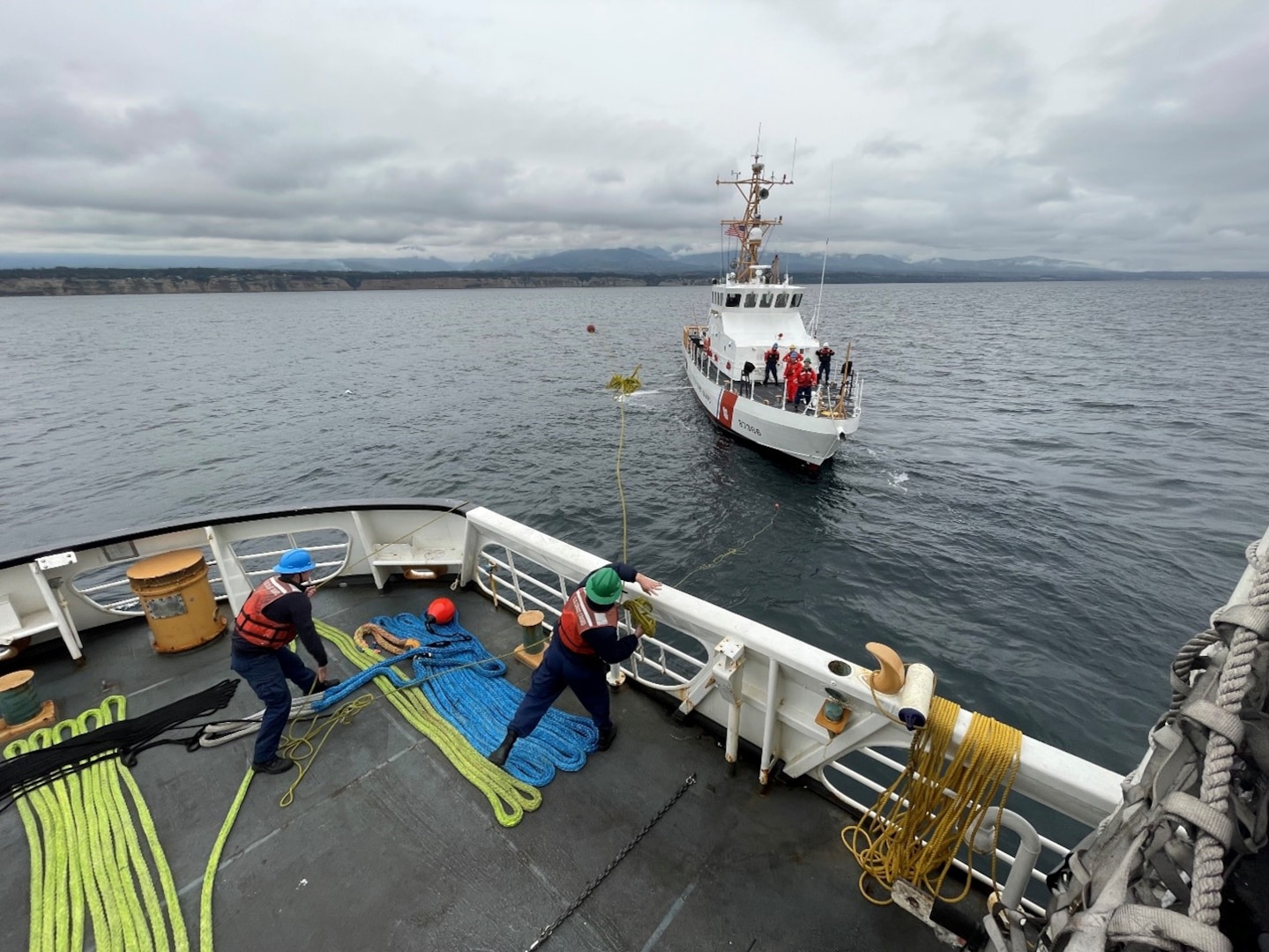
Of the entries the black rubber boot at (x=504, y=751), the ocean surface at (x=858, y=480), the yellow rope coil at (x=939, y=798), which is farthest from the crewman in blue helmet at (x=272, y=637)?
the ocean surface at (x=858, y=480)

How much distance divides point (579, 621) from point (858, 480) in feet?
50.7

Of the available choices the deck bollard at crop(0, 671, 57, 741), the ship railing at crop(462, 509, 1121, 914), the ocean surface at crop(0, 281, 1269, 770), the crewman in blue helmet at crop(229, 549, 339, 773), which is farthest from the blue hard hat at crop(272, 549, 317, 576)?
the ocean surface at crop(0, 281, 1269, 770)

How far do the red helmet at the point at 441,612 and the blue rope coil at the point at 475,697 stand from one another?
11cm

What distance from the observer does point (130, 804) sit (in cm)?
375

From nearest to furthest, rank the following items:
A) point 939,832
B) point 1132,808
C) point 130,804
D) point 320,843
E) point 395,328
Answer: point 1132,808 → point 939,832 → point 320,843 → point 130,804 → point 395,328

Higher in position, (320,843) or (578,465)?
(320,843)

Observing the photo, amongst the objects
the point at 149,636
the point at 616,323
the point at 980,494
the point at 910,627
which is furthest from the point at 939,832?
the point at 616,323

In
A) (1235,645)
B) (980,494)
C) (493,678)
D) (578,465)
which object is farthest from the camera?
(578,465)

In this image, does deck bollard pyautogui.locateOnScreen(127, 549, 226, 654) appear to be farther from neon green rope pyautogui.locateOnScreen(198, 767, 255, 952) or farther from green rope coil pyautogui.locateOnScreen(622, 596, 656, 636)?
green rope coil pyautogui.locateOnScreen(622, 596, 656, 636)

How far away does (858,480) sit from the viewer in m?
17.1

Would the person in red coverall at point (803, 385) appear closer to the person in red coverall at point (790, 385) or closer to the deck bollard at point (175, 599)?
the person in red coverall at point (790, 385)

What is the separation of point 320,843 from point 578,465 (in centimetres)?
1667

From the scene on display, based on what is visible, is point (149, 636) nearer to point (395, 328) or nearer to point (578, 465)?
point (578, 465)

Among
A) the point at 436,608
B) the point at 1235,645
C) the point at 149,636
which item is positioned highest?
the point at 1235,645
